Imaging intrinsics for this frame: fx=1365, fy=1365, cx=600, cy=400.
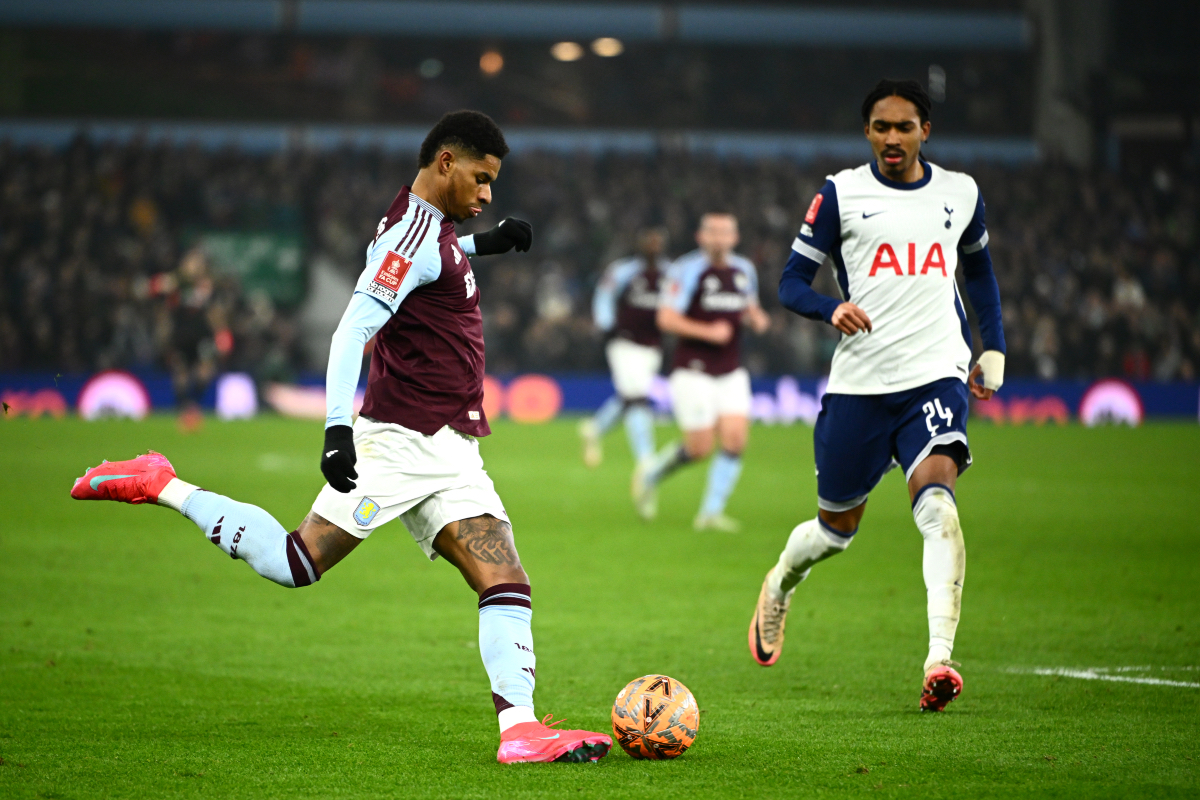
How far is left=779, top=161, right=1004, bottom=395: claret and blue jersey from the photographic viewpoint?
5672 mm

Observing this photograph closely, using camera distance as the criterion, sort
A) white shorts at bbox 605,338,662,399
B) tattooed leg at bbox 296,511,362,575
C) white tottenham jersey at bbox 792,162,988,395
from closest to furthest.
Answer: tattooed leg at bbox 296,511,362,575 < white tottenham jersey at bbox 792,162,988,395 < white shorts at bbox 605,338,662,399

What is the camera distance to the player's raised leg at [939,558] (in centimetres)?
519

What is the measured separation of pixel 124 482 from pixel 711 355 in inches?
292

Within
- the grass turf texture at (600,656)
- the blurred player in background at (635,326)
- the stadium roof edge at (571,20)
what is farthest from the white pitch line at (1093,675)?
the stadium roof edge at (571,20)

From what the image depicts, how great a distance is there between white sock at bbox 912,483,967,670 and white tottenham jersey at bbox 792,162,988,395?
0.52m

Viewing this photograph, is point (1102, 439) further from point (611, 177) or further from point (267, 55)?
point (267, 55)

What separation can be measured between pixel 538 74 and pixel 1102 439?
17198 mm

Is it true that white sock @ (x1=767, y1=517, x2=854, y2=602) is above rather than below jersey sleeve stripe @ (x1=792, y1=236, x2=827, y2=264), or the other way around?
below

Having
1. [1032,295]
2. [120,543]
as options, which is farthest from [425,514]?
[1032,295]

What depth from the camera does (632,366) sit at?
1480 cm

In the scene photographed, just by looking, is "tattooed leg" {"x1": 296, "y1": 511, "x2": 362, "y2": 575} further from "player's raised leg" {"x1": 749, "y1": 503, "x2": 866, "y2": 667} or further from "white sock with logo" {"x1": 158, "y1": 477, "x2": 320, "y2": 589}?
"player's raised leg" {"x1": 749, "y1": 503, "x2": 866, "y2": 667}

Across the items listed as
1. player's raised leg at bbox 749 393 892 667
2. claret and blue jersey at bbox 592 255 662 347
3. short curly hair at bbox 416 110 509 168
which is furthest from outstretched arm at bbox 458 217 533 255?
claret and blue jersey at bbox 592 255 662 347

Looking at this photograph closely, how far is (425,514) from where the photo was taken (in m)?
4.80

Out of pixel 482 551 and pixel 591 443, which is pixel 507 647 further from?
pixel 591 443
